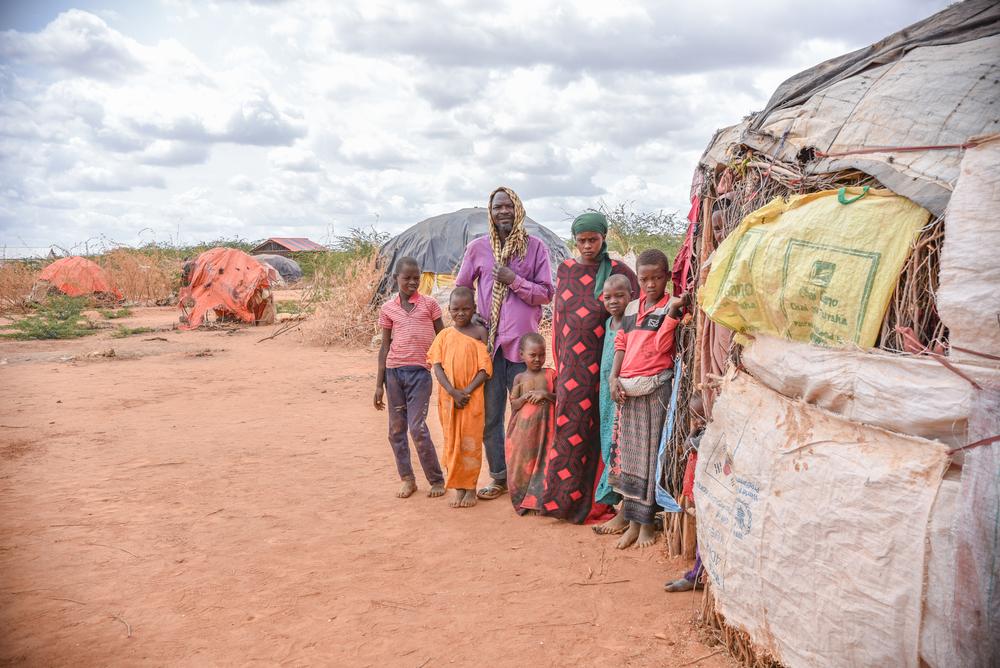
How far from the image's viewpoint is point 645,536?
3814 mm

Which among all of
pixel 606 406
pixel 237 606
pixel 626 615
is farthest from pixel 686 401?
A: pixel 237 606

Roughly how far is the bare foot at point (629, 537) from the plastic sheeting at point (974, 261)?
2273mm

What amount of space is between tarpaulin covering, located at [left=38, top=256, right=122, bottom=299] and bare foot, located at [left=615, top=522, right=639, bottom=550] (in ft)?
65.6

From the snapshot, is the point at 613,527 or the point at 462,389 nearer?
the point at 613,527

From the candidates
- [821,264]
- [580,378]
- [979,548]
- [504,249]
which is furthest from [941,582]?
[504,249]

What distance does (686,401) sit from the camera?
3543mm

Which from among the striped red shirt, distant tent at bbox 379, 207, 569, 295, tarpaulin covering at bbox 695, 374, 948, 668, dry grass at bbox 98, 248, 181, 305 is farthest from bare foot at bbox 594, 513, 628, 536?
dry grass at bbox 98, 248, 181, 305

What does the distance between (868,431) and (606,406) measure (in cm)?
203

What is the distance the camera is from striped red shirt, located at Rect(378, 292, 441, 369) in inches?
181

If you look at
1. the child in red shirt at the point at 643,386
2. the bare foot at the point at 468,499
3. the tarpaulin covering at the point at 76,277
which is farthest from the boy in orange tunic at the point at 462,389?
the tarpaulin covering at the point at 76,277

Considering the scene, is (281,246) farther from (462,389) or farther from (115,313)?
(462,389)

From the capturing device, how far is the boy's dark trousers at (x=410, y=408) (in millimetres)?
4602

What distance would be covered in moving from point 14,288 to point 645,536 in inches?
807

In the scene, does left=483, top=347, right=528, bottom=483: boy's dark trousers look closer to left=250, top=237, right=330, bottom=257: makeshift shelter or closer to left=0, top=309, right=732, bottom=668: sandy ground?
left=0, top=309, right=732, bottom=668: sandy ground
